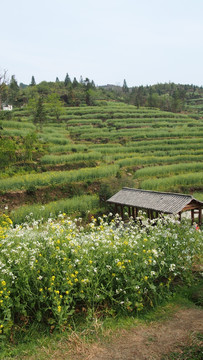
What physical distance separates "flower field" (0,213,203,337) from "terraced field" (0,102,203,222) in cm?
1178

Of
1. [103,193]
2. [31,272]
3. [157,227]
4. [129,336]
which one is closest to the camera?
[129,336]

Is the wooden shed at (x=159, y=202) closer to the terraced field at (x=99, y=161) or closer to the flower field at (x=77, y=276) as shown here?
the terraced field at (x=99, y=161)

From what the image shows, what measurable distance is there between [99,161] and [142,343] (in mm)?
27008

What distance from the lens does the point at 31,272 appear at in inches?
216

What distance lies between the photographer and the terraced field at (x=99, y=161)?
72.0ft

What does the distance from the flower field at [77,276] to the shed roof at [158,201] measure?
7.68 metres

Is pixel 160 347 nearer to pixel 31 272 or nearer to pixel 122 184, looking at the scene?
pixel 31 272

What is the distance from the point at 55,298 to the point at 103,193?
16227 mm

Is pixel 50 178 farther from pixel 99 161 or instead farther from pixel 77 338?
pixel 77 338

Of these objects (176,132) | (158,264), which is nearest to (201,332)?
(158,264)

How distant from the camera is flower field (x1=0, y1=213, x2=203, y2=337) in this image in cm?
526

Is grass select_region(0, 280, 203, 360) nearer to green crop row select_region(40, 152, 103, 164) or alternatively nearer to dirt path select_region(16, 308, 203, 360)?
dirt path select_region(16, 308, 203, 360)

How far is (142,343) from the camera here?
4809mm

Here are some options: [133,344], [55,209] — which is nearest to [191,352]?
[133,344]
